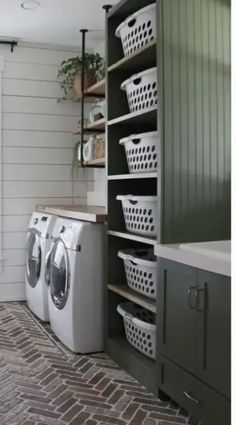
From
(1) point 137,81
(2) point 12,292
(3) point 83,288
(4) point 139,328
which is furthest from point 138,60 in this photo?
(2) point 12,292

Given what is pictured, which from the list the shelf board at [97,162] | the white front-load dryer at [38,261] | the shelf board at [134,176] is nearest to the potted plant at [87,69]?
the shelf board at [97,162]

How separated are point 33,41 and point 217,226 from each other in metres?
3.07

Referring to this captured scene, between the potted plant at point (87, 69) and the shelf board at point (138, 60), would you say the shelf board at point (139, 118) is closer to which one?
the shelf board at point (138, 60)

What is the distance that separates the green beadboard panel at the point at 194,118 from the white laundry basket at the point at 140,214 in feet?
0.80

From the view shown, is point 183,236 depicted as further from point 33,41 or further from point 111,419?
point 33,41

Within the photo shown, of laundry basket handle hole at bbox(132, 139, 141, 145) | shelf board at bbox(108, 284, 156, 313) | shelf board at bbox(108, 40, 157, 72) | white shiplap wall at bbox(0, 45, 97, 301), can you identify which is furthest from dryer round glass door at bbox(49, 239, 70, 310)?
shelf board at bbox(108, 40, 157, 72)

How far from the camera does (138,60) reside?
116 inches

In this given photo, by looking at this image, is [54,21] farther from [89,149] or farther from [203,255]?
[203,255]

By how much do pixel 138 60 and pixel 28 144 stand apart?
211cm

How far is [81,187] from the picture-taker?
4.95 metres

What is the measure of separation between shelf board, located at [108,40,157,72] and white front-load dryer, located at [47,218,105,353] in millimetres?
1091

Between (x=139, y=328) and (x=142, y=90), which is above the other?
(x=142, y=90)

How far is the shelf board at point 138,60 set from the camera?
268 centimetres

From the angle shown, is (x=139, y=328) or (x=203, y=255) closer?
(x=203, y=255)
